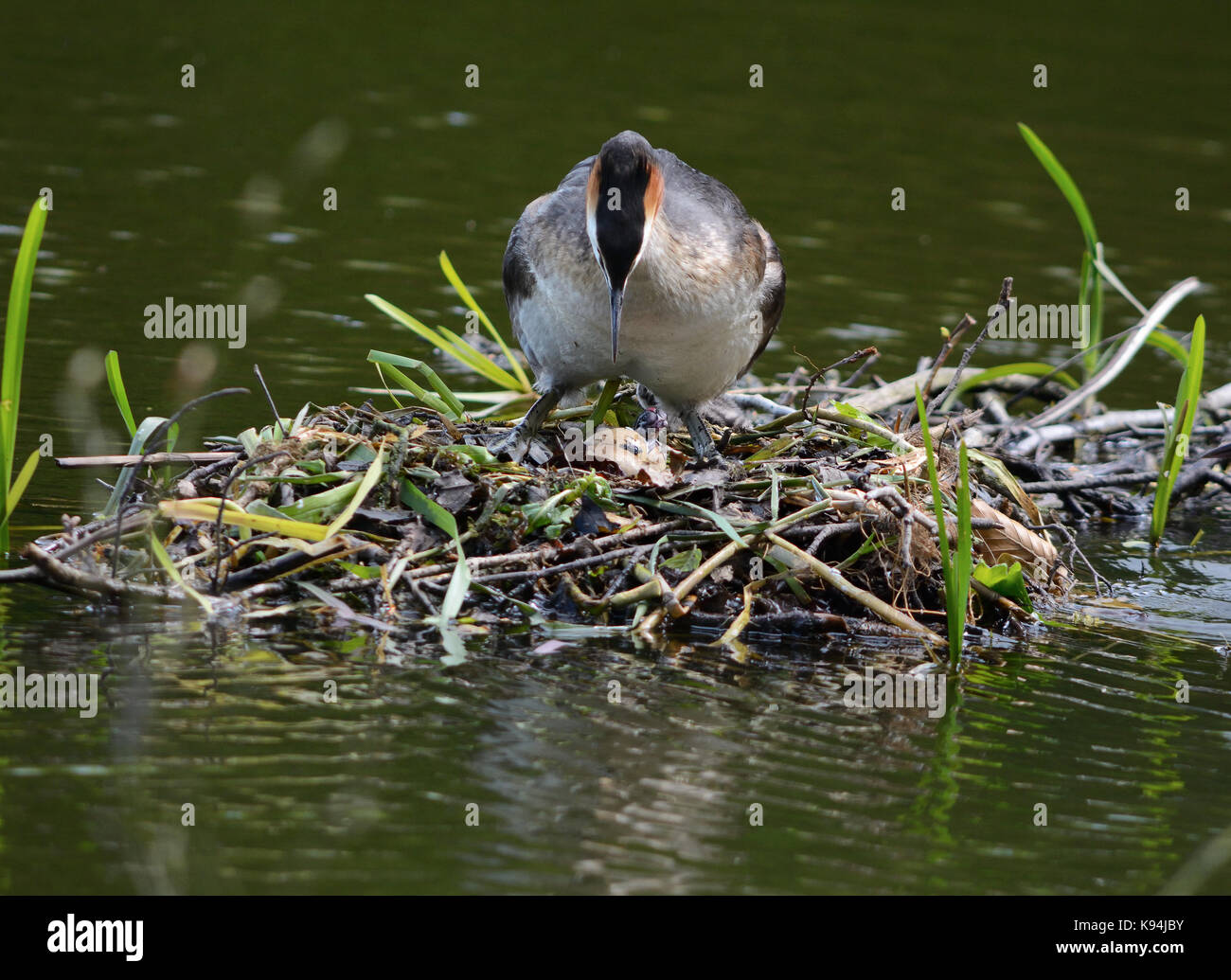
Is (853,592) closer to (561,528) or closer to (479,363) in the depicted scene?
(561,528)

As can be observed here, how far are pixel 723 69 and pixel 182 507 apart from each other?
18.4 meters

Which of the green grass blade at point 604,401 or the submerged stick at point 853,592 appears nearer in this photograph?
the submerged stick at point 853,592

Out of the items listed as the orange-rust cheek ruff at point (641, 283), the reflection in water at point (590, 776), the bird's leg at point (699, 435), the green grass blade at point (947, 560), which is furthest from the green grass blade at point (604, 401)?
the green grass blade at point (947, 560)

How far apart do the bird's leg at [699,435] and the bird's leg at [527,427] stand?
0.69m

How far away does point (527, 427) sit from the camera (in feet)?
27.8

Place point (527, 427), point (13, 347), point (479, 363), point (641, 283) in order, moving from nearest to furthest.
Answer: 1. point (13, 347)
2. point (641, 283)
3. point (527, 427)
4. point (479, 363)

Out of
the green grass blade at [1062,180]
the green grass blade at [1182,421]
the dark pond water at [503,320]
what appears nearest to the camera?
the dark pond water at [503,320]

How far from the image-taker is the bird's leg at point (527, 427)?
328 inches

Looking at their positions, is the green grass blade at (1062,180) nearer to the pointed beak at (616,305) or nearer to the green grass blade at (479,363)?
the green grass blade at (479,363)

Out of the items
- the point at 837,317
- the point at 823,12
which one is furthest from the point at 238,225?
the point at 823,12

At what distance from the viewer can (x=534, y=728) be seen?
6156mm

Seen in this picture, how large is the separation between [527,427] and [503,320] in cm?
606

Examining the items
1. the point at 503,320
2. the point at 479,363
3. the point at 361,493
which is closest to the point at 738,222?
the point at 479,363

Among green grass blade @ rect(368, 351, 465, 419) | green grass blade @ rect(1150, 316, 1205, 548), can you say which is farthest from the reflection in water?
green grass blade @ rect(1150, 316, 1205, 548)
